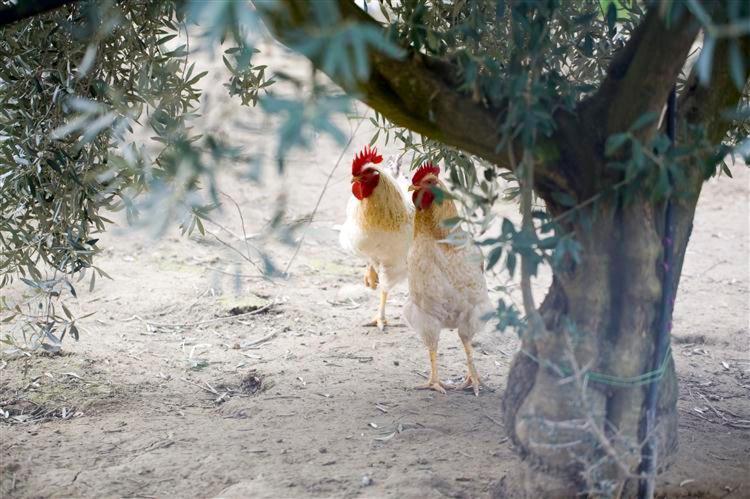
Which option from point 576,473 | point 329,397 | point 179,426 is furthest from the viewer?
point 329,397

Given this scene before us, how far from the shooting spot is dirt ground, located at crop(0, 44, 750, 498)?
127 inches

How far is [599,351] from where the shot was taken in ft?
8.33

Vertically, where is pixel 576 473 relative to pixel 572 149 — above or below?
below

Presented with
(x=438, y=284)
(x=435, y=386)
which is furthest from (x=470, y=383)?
(x=438, y=284)

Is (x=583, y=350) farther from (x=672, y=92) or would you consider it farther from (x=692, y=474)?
(x=692, y=474)

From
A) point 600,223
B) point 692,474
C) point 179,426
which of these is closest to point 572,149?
point 600,223

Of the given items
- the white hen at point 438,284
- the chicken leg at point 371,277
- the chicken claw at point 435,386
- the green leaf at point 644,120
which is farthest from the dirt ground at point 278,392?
the green leaf at point 644,120

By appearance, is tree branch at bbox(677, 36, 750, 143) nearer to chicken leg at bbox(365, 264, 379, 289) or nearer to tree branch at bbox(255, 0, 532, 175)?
tree branch at bbox(255, 0, 532, 175)

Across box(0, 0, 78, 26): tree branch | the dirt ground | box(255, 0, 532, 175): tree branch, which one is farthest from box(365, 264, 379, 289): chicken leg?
box(0, 0, 78, 26): tree branch

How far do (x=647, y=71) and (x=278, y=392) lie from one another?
2.69 m

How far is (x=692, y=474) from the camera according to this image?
3197 mm

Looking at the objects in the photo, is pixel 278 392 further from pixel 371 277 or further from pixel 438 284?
pixel 371 277

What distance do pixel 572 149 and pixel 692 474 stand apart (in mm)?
1566

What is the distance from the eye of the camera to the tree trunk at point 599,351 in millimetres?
2451
